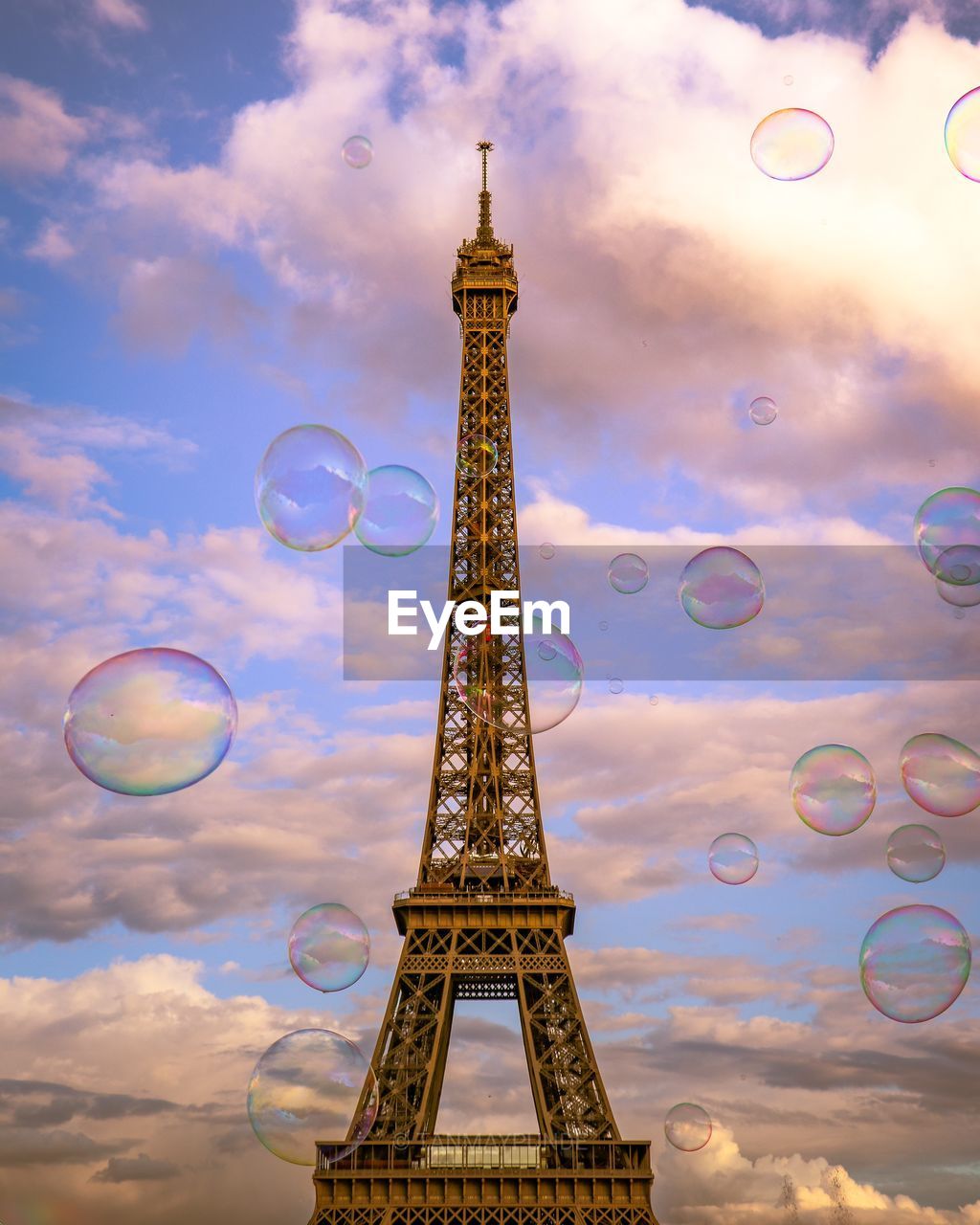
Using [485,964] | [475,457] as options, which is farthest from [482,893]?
[475,457]

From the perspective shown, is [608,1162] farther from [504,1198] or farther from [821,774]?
[821,774]

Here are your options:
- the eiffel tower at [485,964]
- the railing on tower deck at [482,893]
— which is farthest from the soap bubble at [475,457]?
the railing on tower deck at [482,893]

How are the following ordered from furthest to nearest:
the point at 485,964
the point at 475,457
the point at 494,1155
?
the point at 475,457 → the point at 485,964 → the point at 494,1155

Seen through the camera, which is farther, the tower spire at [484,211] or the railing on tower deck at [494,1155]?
the tower spire at [484,211]

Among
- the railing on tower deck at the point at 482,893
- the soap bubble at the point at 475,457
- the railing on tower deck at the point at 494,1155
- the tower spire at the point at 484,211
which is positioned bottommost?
the railing on tower deck at the point at 494,1155

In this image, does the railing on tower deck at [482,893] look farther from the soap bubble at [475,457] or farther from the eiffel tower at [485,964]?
the soap bubble at [475,457]

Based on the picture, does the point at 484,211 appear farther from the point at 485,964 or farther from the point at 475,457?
the point at 485,964

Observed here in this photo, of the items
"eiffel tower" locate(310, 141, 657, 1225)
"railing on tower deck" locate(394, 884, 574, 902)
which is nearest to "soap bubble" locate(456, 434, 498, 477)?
"eiffel tower" locate(310, 141, 657, 1225)
